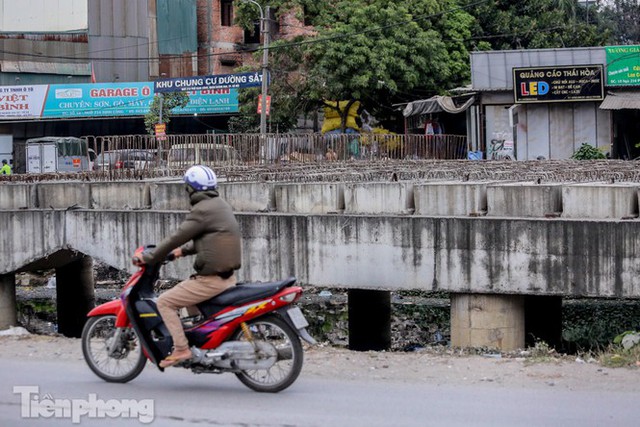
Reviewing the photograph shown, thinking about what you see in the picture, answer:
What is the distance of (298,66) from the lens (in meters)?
41.8

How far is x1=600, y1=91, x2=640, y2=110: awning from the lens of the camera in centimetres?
3312

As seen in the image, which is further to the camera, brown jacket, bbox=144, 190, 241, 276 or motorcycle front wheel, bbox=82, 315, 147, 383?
motorcycle front wheel, bbox=82, 315, 147, 383

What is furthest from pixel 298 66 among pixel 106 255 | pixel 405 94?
pixel 106 255

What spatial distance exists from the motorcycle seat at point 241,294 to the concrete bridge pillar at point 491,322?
641cm

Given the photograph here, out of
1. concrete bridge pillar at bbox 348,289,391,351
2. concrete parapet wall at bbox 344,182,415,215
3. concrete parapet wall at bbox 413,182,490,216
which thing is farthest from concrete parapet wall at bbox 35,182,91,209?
concrete parapet wall at bbox 413,182,490,216

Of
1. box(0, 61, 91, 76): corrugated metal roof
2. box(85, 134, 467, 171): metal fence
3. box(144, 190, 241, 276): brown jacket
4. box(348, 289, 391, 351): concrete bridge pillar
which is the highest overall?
box(0, 61, 91, 76): corrugated metal roof

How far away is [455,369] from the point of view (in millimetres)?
8656

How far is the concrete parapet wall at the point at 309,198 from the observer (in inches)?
610

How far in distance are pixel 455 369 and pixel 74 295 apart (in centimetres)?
1455

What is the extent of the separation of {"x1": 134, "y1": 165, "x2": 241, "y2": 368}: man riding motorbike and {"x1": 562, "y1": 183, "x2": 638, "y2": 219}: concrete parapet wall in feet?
24.1

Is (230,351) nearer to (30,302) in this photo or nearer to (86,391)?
(86,391)

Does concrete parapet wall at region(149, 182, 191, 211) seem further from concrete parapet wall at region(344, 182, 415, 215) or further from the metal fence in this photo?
concrete parapet wall at region(344, 182, 415, 215)

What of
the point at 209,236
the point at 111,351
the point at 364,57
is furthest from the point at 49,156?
the point at 209,236

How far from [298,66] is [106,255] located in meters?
26.5
